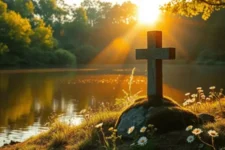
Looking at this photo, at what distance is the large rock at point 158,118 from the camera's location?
698cm

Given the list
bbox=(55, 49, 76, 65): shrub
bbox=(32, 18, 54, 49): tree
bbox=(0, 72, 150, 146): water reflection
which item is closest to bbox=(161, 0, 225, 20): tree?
bbox=(0, 72, 150, 146): water reflection

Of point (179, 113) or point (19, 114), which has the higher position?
point (179, 113)

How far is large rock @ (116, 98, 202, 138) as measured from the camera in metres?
6.98

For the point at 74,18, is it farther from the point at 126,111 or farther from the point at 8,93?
the point at 126,111

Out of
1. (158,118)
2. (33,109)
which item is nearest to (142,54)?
(158,118)

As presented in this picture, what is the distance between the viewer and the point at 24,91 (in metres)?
30.4

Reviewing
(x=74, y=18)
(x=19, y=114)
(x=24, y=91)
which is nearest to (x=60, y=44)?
(x=74, y=18)

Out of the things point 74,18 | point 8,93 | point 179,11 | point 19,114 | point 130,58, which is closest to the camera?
point 179,11

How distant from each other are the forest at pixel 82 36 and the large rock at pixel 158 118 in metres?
56.2

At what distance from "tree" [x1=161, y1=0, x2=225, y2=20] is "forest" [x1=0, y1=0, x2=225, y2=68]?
52.2m

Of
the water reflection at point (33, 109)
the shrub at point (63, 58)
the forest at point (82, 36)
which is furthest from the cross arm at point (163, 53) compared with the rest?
the shrub at point (63, 58)

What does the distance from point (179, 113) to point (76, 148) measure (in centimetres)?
195

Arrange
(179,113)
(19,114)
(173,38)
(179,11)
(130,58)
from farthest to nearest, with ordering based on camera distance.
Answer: (130,58), (173,38), (19,114), (179,11), (179,113)

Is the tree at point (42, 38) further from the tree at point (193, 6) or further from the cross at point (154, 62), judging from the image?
the cross at point (154, 62)
